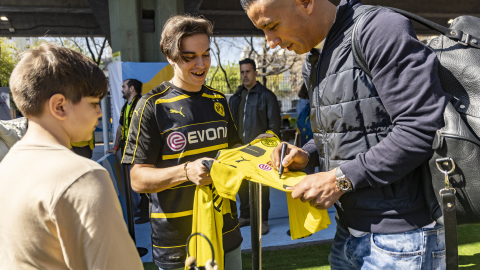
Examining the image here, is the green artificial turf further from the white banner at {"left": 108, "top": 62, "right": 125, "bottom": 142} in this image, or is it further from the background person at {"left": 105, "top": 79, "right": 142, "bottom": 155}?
the white banner at {"left": 108, "top": 62, "right": 125, "bottom": 142}

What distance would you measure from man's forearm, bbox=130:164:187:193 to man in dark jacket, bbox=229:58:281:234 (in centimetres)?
332

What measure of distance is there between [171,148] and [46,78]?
3.30ft

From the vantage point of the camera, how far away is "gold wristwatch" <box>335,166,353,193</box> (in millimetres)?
1355

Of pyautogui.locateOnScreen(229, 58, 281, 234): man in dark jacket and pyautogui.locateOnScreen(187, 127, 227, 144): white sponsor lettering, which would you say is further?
pyautogui.locateOnScreen(229, 58, 281, 234): man in dark jacket

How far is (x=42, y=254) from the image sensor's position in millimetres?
934

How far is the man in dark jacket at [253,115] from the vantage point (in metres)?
5.17

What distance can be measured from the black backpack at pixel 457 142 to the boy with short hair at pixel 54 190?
109 cm

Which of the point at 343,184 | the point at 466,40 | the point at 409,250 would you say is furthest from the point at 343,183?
the point at 466,40

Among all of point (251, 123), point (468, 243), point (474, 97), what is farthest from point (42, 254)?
point (468, 243)

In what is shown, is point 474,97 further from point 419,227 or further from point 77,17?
point 77,17

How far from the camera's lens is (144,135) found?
1903 millimetres

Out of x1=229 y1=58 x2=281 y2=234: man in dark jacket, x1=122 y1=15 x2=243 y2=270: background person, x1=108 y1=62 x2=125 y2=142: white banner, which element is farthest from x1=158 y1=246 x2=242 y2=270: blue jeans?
x1=108 y1=62 x2=125 y2=142: white banner

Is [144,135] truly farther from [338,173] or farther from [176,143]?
[338,173]

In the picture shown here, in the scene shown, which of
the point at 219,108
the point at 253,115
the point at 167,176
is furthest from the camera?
the point at 253,115
